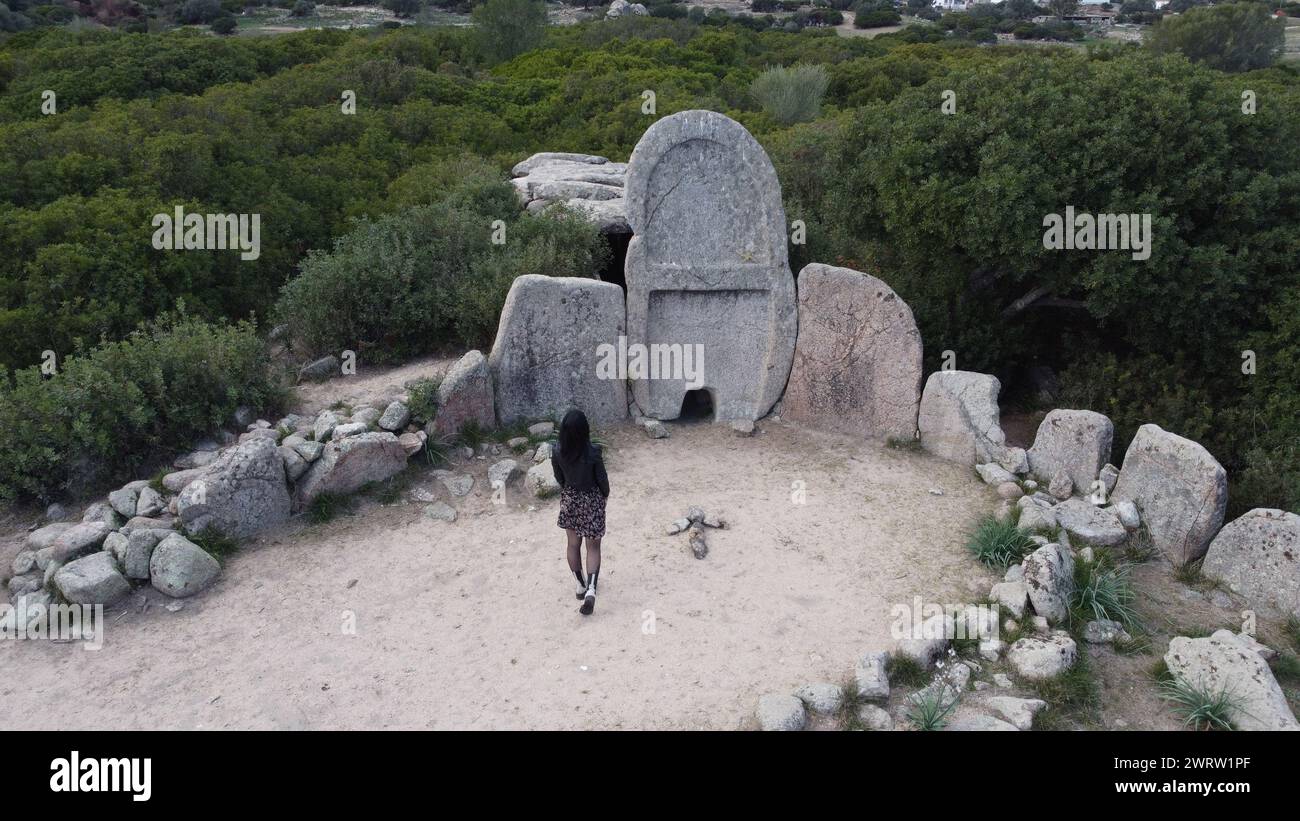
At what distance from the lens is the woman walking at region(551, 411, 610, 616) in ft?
20.1

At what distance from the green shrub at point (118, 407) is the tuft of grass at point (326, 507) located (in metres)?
1.39

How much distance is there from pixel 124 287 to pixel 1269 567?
37.4 feet

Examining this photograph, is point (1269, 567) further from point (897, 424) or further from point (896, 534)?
point (897, 424)

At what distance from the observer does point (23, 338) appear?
9773mm

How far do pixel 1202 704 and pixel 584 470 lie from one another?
160 inches

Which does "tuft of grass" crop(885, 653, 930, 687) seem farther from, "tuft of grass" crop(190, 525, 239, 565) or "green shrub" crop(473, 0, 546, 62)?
"green shrub" crop(473, 0, 546, 62)

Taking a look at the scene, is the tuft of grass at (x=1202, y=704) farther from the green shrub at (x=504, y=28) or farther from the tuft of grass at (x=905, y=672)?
the green shrub at (x=504, y=28)

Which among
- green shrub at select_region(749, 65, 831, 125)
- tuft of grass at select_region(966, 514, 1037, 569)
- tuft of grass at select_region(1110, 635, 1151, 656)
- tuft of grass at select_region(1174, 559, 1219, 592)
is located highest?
green shrub at select_region(749, 65, 831, 125)

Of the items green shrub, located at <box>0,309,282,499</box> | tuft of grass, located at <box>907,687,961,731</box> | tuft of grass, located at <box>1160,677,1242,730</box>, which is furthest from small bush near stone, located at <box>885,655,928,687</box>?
green shrub, located at <box>0,309,282,499</box>

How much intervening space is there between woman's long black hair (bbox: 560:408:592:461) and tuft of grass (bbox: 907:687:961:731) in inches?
103

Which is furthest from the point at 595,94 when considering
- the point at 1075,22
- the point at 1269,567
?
the point at 1075,22

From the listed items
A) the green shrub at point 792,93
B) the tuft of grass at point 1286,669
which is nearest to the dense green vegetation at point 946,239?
the tuft of grass at point 1286,669

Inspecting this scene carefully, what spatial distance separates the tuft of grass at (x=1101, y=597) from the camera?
6387 mm

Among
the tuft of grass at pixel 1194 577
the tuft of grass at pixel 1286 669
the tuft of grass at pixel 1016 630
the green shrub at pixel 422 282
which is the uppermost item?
the green shrub at pixel 422 282
